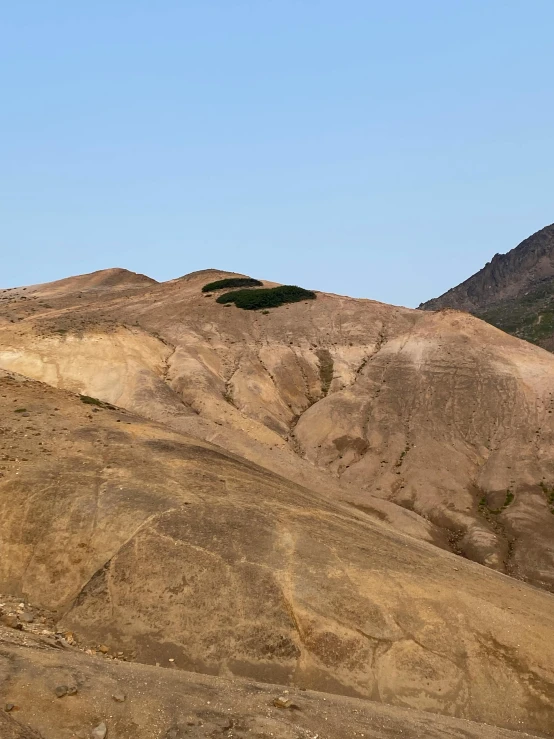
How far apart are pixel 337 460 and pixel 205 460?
25.6 meters

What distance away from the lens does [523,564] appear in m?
44.7

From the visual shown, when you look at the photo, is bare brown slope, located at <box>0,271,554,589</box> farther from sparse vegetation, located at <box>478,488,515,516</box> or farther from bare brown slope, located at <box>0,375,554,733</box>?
bare brown slope, located at <box>0,375,554,733</box>

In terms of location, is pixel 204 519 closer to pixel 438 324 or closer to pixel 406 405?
pixel 406 405

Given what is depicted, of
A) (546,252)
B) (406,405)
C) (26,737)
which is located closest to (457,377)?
(406,405)

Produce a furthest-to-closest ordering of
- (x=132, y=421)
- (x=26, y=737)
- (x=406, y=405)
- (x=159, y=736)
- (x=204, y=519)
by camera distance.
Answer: (x=406, y=405), (x=132, y=421), (x=204, y=519), (x=159, y=736), (x=26, y=737)

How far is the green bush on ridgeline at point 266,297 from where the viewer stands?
7938cm

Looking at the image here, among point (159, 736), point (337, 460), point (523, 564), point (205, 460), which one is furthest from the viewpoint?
point (337, 460)

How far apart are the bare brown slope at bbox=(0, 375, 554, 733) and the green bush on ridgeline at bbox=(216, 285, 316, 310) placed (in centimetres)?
5015

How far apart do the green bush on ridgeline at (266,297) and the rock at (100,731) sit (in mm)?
65739

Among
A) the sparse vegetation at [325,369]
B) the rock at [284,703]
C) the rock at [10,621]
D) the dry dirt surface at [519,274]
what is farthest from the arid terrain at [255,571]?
the dry dirt surface at [519,274]

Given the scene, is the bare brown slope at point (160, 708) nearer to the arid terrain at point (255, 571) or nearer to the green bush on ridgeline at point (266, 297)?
the arid terrain at point (255, 571)

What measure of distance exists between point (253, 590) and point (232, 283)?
65.8 m

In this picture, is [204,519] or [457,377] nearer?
[204,519]

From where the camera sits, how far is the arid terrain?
56.2 feet
